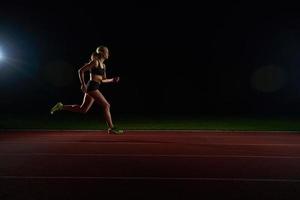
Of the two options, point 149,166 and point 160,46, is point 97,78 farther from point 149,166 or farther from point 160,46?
point 160,46

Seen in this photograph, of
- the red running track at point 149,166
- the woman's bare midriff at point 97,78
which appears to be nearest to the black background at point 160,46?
the red running track at point 149,166

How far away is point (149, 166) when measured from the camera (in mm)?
9727

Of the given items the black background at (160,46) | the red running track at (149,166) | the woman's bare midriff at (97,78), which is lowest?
the red running track at (149,166)

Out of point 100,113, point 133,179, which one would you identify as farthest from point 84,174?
point 100,113

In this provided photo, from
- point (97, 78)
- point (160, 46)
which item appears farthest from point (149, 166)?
point (160, 46)

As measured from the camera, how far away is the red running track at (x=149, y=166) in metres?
7.42

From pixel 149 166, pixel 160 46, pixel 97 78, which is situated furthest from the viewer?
pixel 160 46

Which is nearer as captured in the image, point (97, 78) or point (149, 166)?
point (149, 166)

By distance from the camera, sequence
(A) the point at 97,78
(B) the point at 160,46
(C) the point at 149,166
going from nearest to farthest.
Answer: (C) the point at 149,166
(A) the point at 97,78
(B) the point at 160,46

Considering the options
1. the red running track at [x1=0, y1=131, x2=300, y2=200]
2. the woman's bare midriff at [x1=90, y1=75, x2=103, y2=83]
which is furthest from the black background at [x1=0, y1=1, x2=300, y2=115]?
the woman's bare midriff at [x1=90, y1=75, x2=103, y2=83]

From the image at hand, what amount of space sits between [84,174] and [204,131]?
27.7 feet

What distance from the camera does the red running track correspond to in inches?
292

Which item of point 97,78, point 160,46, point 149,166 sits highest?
point 160,46

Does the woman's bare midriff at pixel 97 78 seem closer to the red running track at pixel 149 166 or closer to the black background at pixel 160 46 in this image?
the red running track at pixel 149 166
